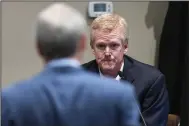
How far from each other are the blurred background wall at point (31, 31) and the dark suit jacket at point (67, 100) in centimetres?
100

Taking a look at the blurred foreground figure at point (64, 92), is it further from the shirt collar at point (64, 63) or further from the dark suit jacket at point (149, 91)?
the dark suit jacket at point (149, 91)

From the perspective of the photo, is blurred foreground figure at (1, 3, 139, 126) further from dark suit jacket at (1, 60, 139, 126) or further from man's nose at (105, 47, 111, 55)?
man's nose at (105, 47, 111, 55)

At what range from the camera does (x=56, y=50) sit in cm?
69

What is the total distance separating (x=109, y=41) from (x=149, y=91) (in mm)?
204

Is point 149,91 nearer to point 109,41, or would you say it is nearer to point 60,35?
point 109,41

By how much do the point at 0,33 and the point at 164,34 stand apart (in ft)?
2.47

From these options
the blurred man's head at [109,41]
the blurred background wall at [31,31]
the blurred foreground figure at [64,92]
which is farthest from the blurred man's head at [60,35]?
the blurred background wall at [31,31]

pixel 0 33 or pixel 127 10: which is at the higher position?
pixel 127 10

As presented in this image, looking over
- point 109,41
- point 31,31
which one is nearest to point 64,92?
point 109,41

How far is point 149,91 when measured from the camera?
1186 millimetres

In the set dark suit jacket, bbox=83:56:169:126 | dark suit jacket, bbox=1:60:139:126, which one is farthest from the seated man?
dark suit jacket, bbox=1:60:139:126

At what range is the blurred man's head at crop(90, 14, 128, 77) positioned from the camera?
114cm

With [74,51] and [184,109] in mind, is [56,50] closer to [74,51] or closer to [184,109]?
[74,51]

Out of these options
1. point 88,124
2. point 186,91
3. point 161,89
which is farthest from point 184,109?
point 88,124
